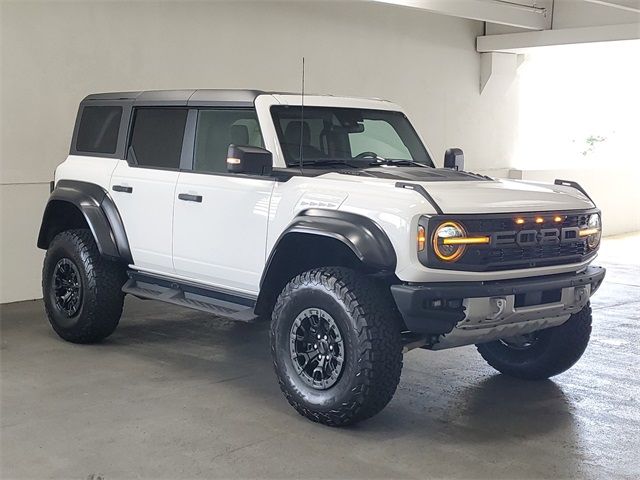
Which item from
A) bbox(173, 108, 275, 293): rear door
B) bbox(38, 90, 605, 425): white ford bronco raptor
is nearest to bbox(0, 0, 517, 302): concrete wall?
bbox(38, 90, 605, 425): white ford bronco raptor

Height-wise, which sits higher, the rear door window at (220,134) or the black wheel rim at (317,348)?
the rear door window at (220,134)

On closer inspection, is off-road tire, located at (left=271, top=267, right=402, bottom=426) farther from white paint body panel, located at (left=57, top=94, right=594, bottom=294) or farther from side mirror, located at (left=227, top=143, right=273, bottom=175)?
side mirror, located at (left=227, top=143, right=273, bottom=175)

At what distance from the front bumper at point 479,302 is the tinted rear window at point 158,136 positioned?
199 cm

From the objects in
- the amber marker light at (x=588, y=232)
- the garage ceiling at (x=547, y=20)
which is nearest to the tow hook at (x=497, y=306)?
Result: the amber marker light at (x=588, y=232)

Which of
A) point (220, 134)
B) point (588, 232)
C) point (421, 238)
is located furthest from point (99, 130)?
point (588, 232)

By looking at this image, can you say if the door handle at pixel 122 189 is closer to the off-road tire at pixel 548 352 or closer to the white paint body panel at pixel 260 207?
the white paint body panel at pixel 260 207

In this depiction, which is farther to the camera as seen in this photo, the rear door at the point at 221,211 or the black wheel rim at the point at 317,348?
the rear door at the point at 221,211

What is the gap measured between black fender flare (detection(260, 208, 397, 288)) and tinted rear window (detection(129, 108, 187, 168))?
131 cm

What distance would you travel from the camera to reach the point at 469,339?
4.29m

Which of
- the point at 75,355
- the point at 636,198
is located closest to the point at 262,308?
the point at 75,355

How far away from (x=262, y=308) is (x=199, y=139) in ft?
3.90

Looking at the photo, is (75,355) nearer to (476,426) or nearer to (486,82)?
(476,426)

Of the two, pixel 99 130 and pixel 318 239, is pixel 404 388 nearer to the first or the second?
pixel 318 239

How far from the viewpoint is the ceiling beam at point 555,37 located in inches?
423
